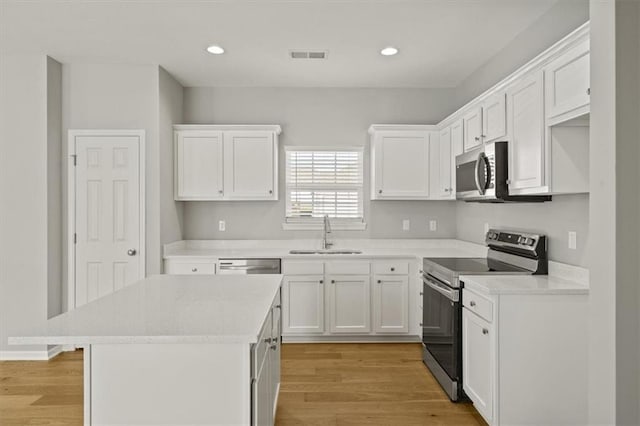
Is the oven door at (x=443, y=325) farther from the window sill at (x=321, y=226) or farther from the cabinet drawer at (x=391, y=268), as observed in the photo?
the window sill at (x=321, y=226)

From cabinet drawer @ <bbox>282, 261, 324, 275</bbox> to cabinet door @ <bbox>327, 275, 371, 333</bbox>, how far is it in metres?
0.15

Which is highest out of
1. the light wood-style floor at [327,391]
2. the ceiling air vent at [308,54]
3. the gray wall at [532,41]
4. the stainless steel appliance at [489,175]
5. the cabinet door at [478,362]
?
the ceiling air vent at [308,54]

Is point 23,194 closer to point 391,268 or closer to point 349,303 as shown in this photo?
point 349,303

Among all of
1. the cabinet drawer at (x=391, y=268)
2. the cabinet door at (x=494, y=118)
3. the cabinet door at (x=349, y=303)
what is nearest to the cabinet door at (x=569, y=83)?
the cabinet door at (x=494, y=118)

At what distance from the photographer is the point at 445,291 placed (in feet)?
10.1

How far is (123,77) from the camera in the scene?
4074 millimetres

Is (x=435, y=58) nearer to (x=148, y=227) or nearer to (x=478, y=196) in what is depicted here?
(x=478, y=196)

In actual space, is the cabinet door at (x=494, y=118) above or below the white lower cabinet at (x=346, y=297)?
above

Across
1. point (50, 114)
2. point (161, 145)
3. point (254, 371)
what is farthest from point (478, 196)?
point (50, 114)

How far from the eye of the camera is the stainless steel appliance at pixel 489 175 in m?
2.90

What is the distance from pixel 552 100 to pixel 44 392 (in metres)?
4.06

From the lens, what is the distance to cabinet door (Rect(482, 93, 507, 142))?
294 centimetres

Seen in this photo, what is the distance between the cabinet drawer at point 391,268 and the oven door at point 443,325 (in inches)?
21.3

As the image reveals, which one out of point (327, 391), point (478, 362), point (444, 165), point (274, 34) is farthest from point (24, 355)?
point (444, 165)
